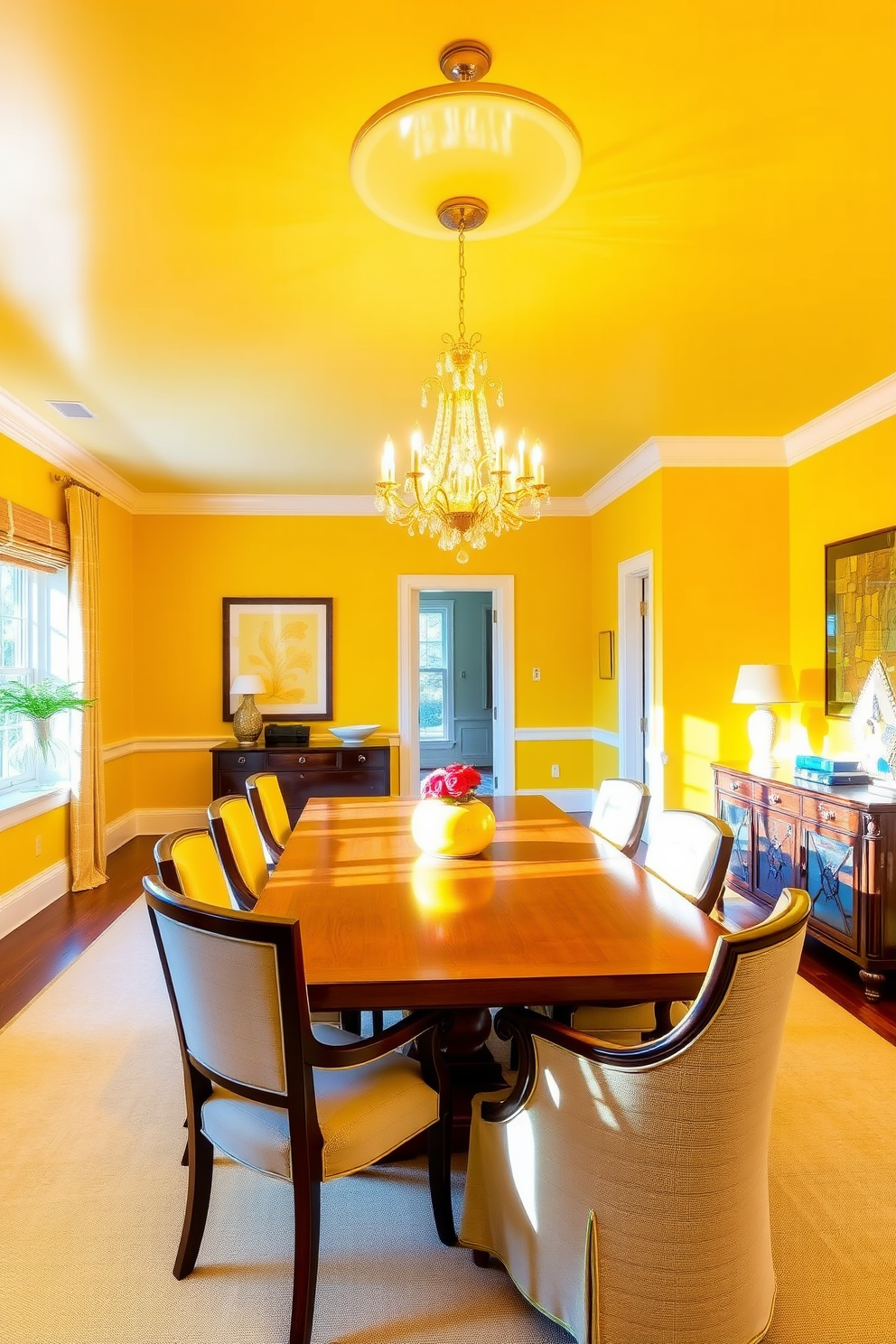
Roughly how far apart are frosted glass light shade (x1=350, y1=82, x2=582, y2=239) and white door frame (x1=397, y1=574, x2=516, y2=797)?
441cm

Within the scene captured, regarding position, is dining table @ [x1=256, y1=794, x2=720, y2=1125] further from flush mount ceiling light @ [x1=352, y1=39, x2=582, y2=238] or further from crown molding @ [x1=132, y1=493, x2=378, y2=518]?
crown molding @ [x1=132, y1=493, x2=378, y2=518]

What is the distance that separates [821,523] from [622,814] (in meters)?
2.60

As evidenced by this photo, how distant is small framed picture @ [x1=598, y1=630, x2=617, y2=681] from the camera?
20.2 ft

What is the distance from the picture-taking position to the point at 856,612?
419 cm

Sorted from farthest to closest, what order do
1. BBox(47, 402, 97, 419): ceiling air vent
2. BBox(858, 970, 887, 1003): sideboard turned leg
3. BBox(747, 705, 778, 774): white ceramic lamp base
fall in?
BBox(747, 705, 778, 774): white ceramic lamp base < BBox(47, 402, 97, 419): ceiling air vent < BBox(858, 970, 887, 1003): sideboard turned leg

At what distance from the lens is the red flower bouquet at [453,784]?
2525 mm

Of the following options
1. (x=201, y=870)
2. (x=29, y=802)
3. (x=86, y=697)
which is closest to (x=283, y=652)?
(x=86, y=697)

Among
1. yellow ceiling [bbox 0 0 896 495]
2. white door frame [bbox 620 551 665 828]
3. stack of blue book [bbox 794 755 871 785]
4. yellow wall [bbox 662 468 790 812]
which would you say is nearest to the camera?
yellow ceiling [bbox 0 0 896 495]

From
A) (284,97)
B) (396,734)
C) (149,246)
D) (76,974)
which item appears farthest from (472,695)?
(284,97)

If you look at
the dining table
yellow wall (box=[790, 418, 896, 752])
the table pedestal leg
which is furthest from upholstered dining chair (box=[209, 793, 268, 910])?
yellow wall (box=[790, 418, 896, 752])

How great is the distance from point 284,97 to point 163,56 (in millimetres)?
275

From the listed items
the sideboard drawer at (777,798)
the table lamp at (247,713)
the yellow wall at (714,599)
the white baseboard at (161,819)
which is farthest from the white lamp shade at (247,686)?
the sideboard drawer at (777,798)

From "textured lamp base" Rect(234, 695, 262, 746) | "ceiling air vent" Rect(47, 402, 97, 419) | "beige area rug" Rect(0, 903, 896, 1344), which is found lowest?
"beige area rug" Rect(0, 903, 896, 1344)

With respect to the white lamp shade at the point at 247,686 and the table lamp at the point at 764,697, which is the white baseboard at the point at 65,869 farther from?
the table lamp at the point at 764,697
